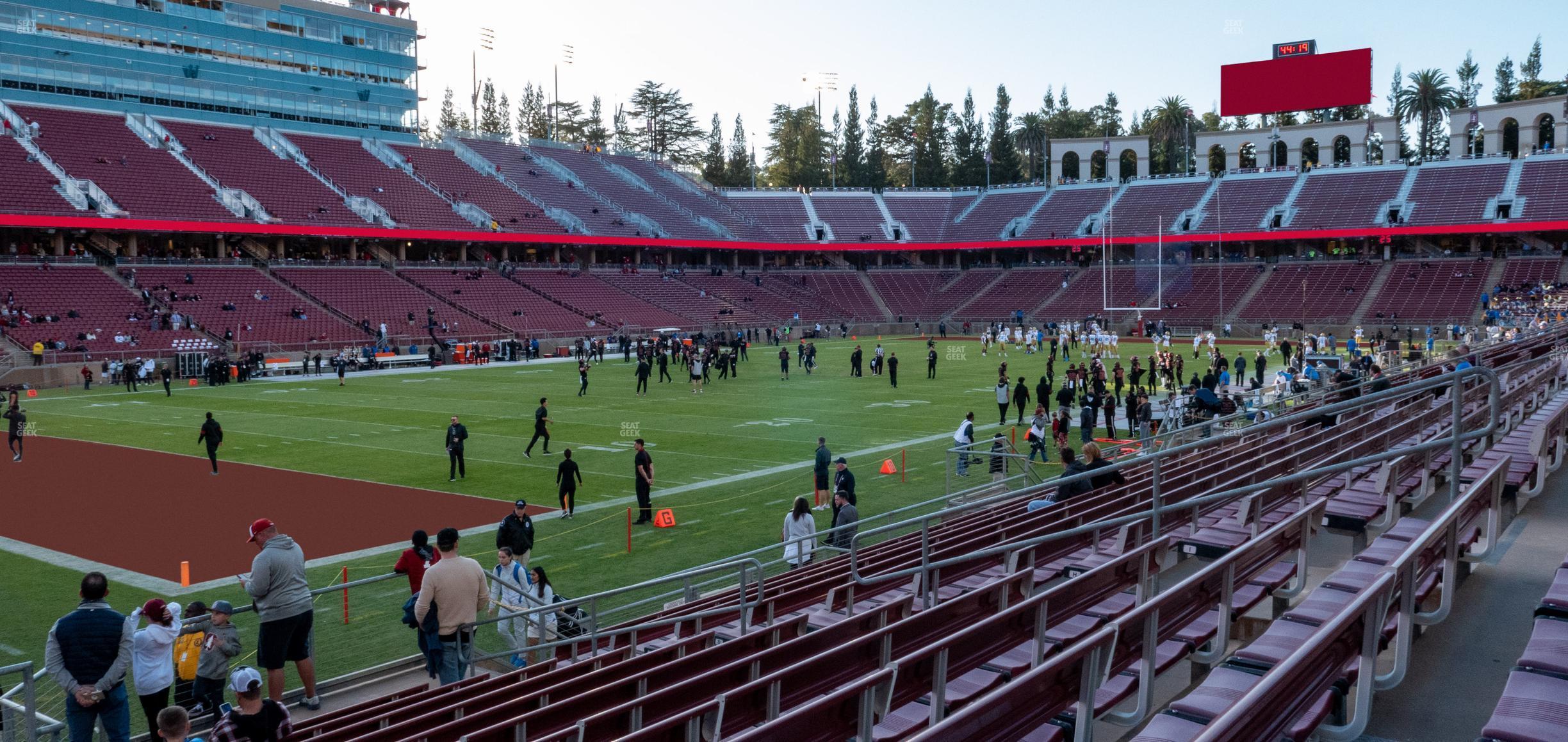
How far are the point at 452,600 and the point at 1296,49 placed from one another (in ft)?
273

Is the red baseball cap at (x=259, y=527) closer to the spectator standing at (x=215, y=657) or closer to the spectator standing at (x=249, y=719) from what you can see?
the spectator standing at (x=215, y=657)

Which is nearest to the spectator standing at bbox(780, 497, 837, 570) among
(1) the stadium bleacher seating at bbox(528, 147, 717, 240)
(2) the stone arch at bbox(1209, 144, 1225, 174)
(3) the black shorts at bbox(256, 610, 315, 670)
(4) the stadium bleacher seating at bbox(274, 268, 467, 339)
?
(3) the black shorts at bbox(256, 610, 315, 670)

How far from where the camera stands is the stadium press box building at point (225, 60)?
6266 centimetres

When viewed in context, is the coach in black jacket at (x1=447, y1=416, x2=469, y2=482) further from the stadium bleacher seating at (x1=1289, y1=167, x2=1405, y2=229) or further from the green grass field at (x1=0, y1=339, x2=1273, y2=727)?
the stadium bleacher seating at (x1=1289, y1=167, x2=1405, y2=229)

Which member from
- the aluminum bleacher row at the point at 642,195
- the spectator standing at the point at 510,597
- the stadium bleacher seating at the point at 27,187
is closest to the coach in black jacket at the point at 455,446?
the spectator standing at the point at 510,597

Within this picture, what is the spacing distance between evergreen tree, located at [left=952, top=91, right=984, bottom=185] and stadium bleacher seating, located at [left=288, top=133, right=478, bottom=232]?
189ft

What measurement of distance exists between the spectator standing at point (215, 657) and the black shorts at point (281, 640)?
0.65ft

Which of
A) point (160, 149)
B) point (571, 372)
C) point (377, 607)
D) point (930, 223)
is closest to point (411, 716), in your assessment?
point (377, 607)

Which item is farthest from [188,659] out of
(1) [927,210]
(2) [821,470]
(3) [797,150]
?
(3) [797,150]

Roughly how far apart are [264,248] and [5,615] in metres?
53.2

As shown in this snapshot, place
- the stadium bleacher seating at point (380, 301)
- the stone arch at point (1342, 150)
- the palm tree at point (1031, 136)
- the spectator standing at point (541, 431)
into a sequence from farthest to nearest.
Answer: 1. the palm tree at point (1031, 136)
2. the stone arch at point (1342, 150)
3. the stadium bleacher seating at point (380, 301)
4. the spectator standing at point (541, 431)

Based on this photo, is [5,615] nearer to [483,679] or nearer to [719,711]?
[483,679]

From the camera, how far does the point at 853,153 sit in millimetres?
113625

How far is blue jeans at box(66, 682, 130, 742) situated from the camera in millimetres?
7457
